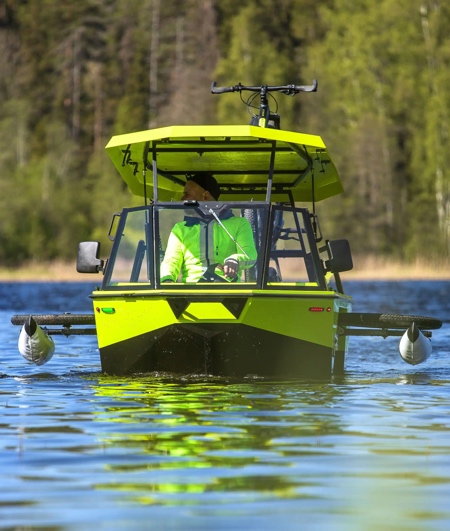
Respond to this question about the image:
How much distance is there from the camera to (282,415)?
11281 millimetres

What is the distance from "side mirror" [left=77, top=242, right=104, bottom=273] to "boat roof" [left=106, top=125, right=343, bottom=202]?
34.9 inches

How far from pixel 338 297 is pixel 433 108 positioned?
61396mm

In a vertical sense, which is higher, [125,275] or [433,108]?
[433,108]

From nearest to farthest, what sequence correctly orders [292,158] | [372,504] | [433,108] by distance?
[372,504] → [292,158] → [433,108]

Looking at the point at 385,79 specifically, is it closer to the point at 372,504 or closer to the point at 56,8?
the point at 56,8

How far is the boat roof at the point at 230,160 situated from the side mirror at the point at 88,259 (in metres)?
0.89

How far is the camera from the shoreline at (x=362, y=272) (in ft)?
213

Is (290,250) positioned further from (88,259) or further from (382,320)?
(88,259)

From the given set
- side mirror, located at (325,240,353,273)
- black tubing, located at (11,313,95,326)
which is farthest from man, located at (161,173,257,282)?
black tubing, located at (11,313,95,326)

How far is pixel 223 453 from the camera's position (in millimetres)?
9016

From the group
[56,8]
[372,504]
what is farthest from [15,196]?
[372,504]

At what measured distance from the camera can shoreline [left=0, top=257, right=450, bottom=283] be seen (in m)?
64.8

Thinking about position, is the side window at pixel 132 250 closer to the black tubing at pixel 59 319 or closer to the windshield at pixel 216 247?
the windshield at pixel 216 247

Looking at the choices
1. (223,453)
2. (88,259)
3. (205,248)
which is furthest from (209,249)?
(223,453)
